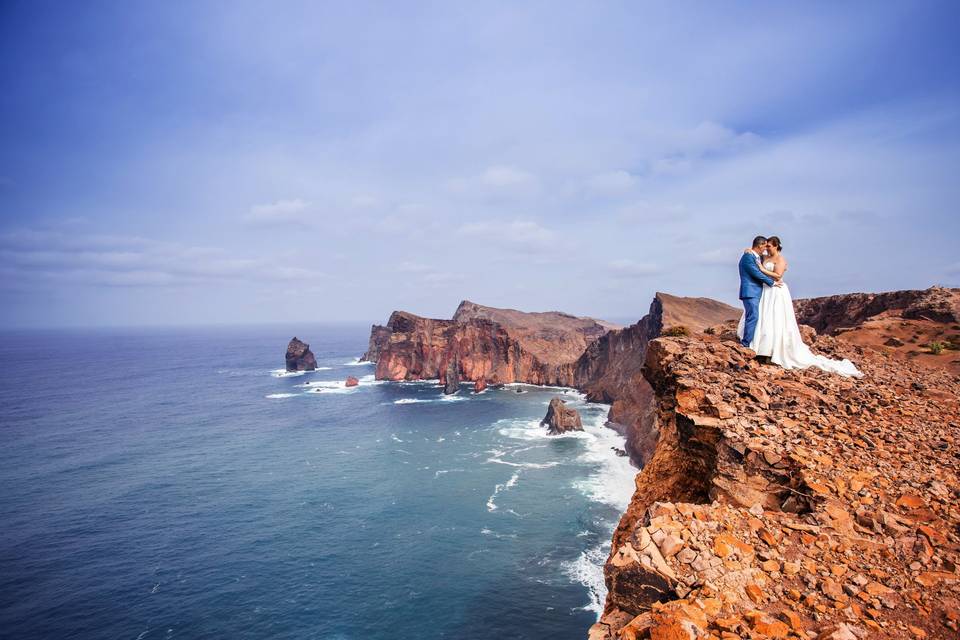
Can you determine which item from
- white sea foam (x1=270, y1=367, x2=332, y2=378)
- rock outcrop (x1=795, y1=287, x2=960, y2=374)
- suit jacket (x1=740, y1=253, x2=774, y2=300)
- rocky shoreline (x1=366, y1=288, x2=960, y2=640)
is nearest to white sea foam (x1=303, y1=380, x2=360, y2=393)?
white sea foam (x1=270, y1=367, x2=332, y2=378)

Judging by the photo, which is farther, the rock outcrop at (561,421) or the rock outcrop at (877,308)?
the rock outcrop at (561,421)

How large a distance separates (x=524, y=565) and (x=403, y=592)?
9722mm

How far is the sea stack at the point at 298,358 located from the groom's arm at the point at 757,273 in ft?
480

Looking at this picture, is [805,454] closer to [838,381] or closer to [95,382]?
[838,381]

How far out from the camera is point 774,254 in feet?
47.5

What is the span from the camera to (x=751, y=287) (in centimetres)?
1404

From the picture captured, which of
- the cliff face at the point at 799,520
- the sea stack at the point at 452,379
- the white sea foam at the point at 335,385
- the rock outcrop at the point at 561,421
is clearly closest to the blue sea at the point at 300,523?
the rock outcrop at the point at 561,421

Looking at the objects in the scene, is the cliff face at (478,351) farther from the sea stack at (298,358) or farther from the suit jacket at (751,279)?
the suit jacket at (751,279)

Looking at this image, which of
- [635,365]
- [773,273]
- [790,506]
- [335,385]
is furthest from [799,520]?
[335,385]

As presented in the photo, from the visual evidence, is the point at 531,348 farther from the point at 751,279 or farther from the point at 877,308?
the point at 751,279

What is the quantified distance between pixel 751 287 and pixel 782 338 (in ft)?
5.96

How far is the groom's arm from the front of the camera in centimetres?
1385

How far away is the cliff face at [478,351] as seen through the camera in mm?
128250

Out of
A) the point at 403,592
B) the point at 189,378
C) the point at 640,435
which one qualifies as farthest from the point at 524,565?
the point at 189,378
